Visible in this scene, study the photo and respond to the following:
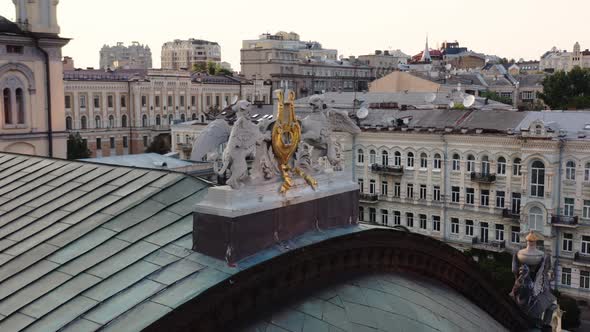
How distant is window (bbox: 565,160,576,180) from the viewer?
1954 inches

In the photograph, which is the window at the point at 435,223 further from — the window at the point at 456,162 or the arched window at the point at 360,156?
the arched window at the point at 360,156

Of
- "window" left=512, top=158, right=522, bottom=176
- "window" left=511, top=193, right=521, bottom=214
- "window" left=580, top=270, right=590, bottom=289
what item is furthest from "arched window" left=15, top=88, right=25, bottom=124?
"window" left=580, top=270, right=590, bottom=289

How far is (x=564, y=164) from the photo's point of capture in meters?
Answer: 49.9

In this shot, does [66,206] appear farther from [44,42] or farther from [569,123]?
[569,123]

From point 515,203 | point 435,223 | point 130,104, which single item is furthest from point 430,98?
point 130,104

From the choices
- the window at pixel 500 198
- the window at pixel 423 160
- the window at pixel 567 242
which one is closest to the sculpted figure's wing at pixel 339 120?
the window at pixel 567 242

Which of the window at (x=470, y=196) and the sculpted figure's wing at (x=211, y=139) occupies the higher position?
the sculpted figure's wing at (x=211, y=139)

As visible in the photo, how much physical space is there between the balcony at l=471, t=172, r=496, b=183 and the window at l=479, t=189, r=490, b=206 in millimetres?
933

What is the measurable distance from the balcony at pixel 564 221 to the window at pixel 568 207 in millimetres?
581

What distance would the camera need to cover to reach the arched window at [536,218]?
5099 centimetres

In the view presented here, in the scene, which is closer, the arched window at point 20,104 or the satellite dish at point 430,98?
the arched window at point 20,104

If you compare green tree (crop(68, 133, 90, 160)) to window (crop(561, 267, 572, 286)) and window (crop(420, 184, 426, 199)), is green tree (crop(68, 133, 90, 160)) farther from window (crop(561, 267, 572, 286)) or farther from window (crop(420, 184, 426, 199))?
window (crop(561, 267, 572, 286))

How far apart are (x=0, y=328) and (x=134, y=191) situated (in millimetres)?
4520

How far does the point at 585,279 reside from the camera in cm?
4956
